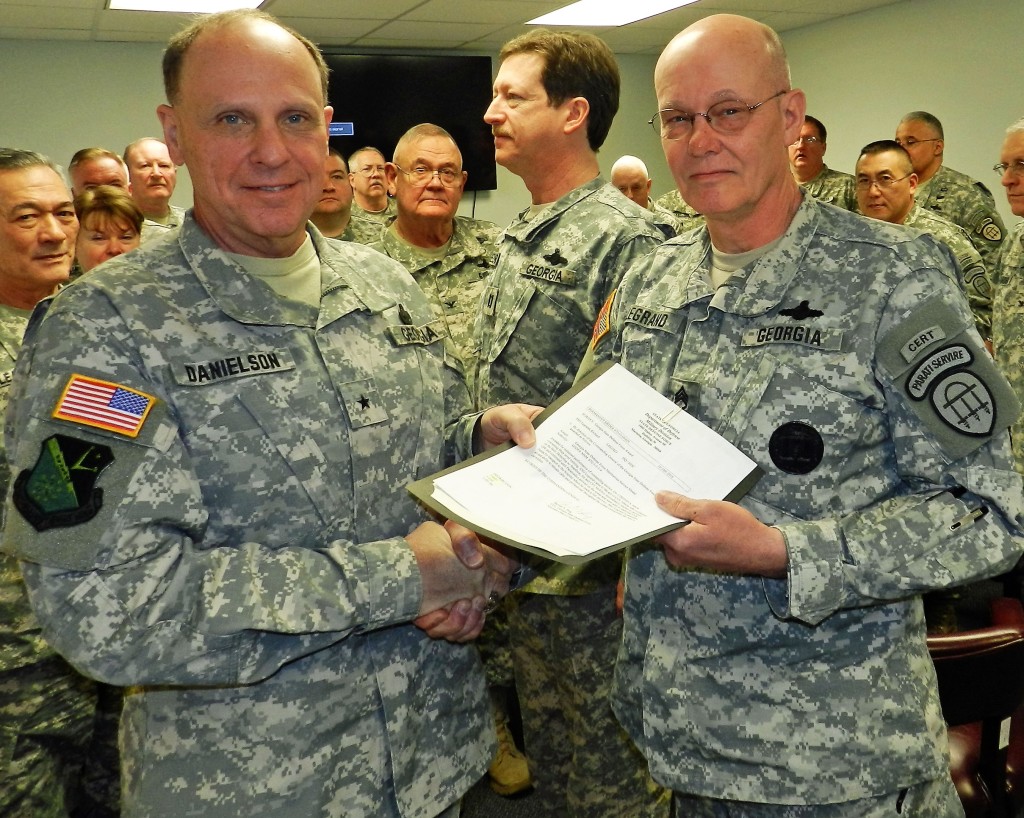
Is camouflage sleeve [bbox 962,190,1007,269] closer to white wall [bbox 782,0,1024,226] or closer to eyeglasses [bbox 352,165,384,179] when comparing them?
white wall [bbox 782,0,1024,226]

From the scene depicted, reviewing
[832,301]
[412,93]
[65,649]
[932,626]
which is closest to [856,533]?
[832,301]

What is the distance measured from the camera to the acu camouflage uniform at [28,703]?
227 centimetres

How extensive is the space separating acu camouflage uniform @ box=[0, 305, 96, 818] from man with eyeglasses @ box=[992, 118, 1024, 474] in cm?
352

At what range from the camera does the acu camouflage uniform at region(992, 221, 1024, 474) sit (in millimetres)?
3939

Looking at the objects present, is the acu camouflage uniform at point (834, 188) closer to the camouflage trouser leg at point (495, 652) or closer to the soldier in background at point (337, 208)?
the soldier in background at point (337, 208)

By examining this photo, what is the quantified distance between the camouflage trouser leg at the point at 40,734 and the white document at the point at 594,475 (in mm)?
1495

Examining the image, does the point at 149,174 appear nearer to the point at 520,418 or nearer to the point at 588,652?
the point at 588,652

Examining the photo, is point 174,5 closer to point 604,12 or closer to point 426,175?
point 604,12

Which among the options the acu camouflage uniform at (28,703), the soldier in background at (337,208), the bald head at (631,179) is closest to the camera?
the acu camouflage uniform at (28,703)

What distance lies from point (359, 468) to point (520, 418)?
268 millimetres

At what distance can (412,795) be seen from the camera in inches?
57.3

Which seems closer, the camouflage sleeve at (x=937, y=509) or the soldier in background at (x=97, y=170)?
the camouflage sleeve at (x=937, y=509)

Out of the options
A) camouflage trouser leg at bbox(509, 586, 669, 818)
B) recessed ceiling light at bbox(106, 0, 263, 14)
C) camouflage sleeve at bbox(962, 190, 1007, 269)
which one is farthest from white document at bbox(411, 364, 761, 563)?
recessed ceiling light at bbox(106, 0, 263, 14)

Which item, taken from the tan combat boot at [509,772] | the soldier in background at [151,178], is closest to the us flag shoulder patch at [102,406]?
the tan combat boot at [509,772]
